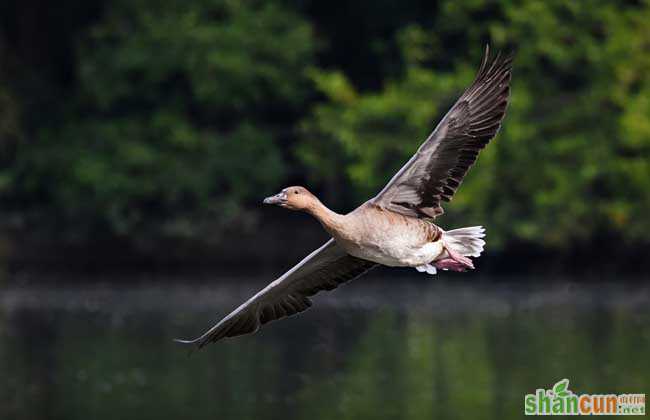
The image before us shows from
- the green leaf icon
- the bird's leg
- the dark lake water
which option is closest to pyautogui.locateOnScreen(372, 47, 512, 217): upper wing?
the bird's leg

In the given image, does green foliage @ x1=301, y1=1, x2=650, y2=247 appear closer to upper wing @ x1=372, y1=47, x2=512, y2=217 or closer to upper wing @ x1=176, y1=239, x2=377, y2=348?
upper wing @ x1=176, y1=239, x2=377, y2=348

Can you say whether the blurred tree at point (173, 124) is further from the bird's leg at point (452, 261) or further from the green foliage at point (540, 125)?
the bird's leg at point (452, 261)

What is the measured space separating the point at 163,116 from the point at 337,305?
5536 millimetres

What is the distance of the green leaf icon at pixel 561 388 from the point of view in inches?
647

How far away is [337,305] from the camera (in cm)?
2514

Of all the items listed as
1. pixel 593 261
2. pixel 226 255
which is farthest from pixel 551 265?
pixel 226 255

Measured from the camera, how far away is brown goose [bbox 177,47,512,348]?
991 cm

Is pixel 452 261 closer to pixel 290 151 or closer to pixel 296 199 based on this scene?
pixel 296 199

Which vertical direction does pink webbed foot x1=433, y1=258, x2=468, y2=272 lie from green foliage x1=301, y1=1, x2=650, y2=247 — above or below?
below

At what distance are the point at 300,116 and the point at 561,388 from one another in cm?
1434

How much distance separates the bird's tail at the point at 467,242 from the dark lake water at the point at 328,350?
5.79 m

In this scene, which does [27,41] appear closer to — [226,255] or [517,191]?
[226,255]

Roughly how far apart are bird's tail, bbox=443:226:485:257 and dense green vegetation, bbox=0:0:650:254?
15544 millimetres

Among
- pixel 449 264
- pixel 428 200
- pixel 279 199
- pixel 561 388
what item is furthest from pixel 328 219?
pixel 561 388
